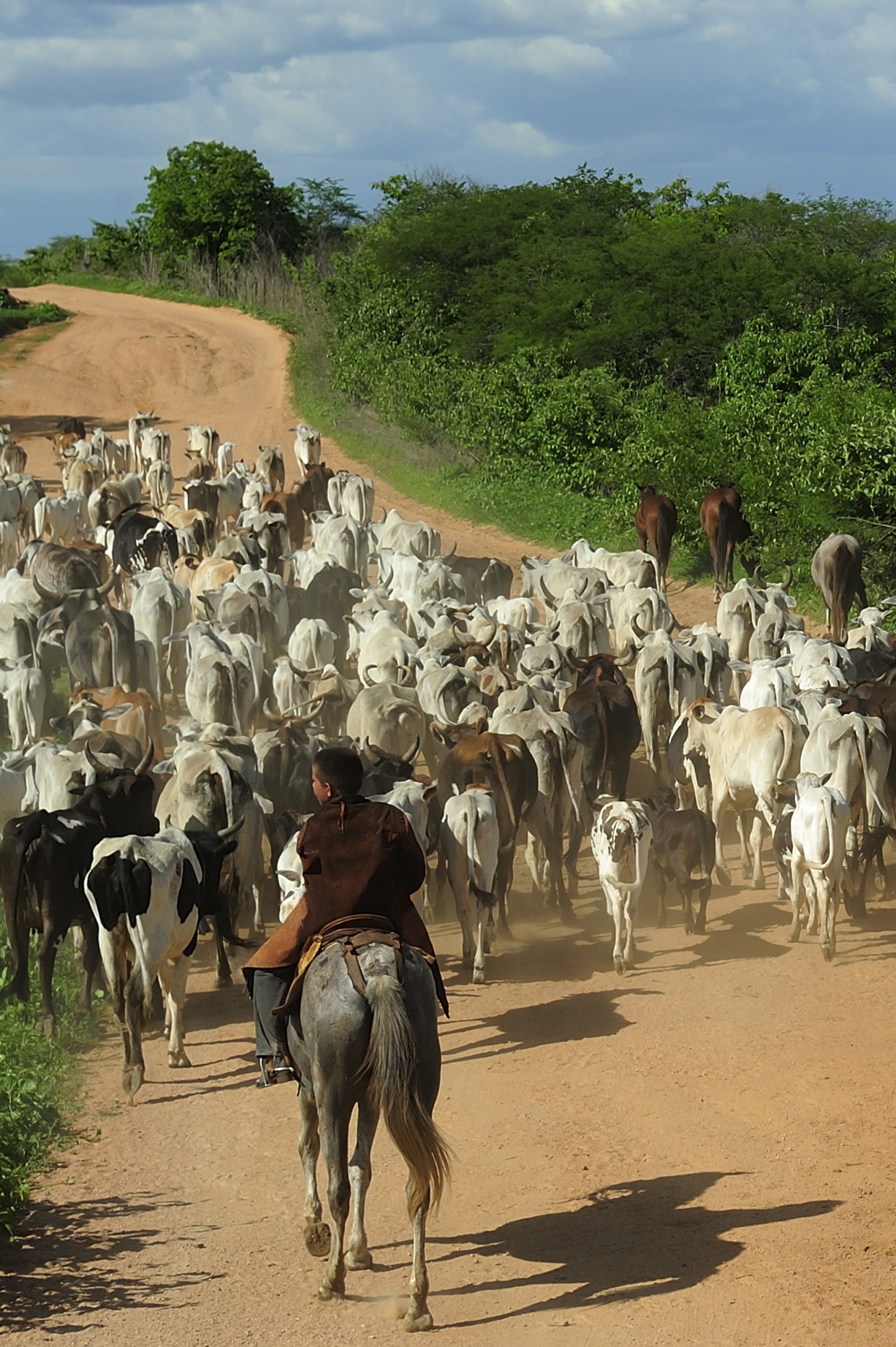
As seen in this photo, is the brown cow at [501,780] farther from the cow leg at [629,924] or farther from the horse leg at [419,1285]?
the horse leg at [419,1285]

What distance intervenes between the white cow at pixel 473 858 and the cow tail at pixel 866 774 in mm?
2882

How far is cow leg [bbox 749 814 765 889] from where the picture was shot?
38.1 ft

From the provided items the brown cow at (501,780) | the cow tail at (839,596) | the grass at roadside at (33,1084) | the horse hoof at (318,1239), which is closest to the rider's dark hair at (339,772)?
the horse hoof at (318,1239)

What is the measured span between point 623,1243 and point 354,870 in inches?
73.7

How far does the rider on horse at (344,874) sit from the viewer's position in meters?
6.11

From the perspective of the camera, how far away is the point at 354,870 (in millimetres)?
6121

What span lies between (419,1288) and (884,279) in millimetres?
25115

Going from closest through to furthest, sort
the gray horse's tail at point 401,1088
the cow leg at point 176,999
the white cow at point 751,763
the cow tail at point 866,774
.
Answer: the gray horse's tail at point 401,1088 → the cow leg at point 176,999 → the cow tail at point 866,774 → the white cow at point 751,763

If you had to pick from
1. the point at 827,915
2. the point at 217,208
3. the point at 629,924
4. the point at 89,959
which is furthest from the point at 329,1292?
the point at 217,208

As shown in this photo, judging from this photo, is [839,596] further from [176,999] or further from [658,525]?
[176,999]

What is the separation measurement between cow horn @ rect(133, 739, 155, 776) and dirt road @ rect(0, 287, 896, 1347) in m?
1.36

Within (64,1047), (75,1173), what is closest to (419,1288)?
(75,1173)

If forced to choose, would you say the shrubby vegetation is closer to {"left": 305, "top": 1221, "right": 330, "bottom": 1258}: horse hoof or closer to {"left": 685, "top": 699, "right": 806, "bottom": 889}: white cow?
{"left": 685, "top": 699, "right": 806, "bottom": 889}: white cow

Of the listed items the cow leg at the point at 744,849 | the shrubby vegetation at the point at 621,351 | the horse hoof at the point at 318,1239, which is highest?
the shrubby vegetation at the point at 621,351
